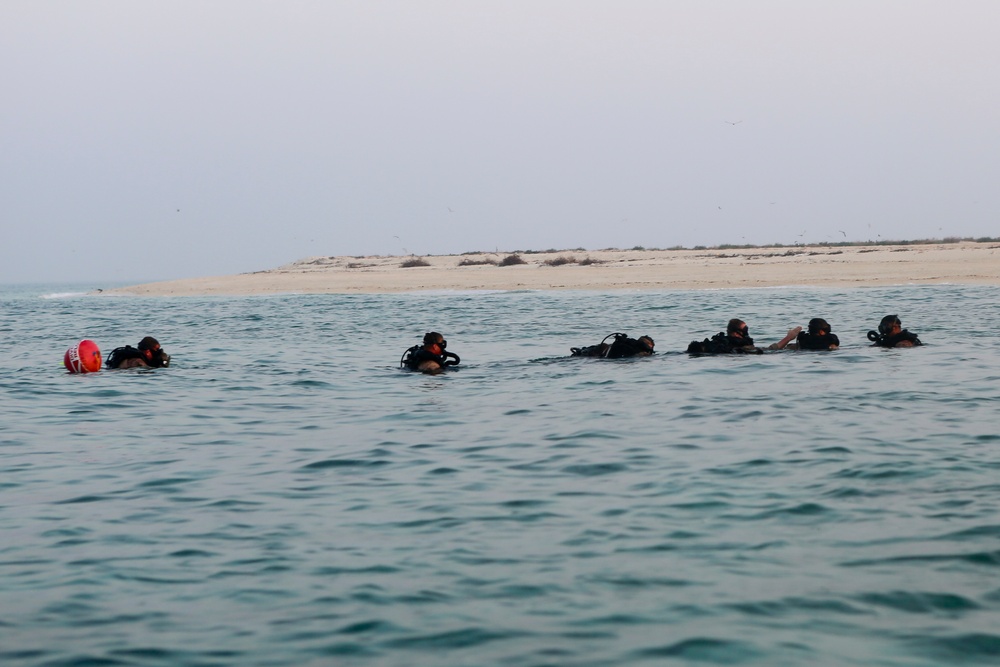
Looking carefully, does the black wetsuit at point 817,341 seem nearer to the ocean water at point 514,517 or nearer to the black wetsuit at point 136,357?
the ocean water at point 514,517

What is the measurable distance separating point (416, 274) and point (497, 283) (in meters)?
9.13

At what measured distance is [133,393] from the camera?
53.1ft

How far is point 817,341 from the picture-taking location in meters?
18.5

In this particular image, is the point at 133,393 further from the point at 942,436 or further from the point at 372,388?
the point at 942,436

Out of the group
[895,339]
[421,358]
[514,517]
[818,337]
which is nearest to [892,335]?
[895,339]

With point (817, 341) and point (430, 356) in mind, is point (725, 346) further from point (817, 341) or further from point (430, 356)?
point (430, 356)

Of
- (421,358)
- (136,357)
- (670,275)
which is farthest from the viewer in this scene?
(670,275)

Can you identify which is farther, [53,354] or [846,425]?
[53,354]

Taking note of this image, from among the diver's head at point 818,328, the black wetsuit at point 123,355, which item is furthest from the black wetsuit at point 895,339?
the black wetsuit at point 123,355

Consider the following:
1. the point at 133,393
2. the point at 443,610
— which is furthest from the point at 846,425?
the point at 133,393

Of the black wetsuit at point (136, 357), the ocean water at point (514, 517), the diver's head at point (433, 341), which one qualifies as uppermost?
the diver's head at point (433, 341)

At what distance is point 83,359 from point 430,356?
252 inches

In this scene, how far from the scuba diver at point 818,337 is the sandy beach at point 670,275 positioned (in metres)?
25.2

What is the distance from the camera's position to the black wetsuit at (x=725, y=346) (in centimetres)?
1820
